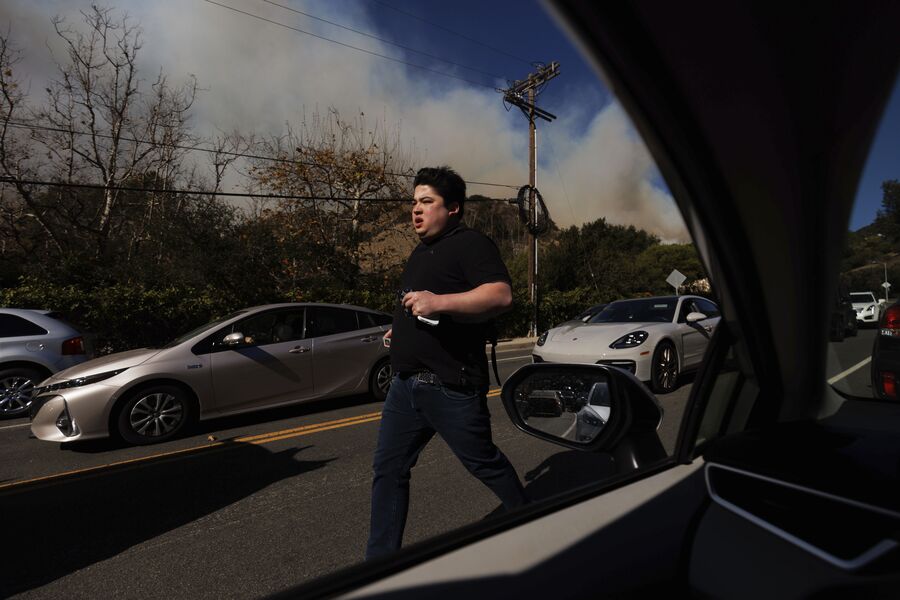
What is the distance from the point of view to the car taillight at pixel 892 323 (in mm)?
1032

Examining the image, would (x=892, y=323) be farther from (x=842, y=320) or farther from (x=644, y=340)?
(x=644, y=340)

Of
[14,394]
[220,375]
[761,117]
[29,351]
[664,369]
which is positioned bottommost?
[14,394]

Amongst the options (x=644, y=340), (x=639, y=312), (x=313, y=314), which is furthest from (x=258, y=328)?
(x=639, y=312)

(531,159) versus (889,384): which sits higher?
(531,159)

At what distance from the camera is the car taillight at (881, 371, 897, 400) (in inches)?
39.1

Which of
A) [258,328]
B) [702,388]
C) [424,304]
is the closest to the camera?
[702,388]

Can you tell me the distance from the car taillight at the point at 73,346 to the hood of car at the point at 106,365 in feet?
9.33

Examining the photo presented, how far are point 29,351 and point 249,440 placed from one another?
182 inches

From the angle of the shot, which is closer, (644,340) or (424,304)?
(424,304)

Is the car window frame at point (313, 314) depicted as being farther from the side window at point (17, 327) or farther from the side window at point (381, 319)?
the side window at point (17, 327)

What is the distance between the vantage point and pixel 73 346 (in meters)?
7.95

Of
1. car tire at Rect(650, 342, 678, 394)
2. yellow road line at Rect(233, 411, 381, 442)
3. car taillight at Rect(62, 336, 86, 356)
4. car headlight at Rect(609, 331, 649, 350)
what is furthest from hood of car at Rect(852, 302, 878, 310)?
car taillight at Rect(62, 336, 86, 356)

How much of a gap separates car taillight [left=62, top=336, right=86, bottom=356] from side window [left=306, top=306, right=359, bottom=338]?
406 centimetres

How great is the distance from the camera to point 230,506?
363cm
